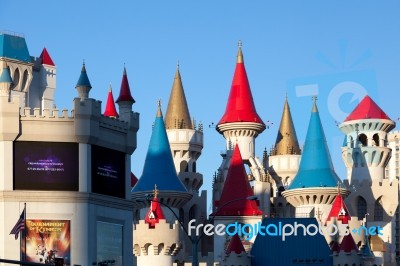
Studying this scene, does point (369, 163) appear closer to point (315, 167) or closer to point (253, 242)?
point (315, 167)

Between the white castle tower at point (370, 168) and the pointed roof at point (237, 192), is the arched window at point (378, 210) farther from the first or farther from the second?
the pointed roof at point (237, 192)

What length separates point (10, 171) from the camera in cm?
6906

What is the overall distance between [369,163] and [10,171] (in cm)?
4227

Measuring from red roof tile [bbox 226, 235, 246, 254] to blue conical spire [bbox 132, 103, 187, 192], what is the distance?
7.46 m

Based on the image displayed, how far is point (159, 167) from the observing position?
93.2m

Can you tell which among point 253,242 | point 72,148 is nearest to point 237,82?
point 253,242

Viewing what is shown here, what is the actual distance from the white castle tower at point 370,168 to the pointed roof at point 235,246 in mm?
17434

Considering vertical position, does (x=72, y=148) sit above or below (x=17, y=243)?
above

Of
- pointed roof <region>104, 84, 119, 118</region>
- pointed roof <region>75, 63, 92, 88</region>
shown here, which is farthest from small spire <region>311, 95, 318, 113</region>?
pointed roof <region>75, 63, 92, 88</region>

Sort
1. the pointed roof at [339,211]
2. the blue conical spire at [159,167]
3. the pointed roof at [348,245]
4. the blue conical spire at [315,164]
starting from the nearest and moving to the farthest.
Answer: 1. the pointed roof at [348,245]
2. the pointed roof at [339,211]
3. the blue conical spire at [159,167]
4. the blue conical spire at [315,164]

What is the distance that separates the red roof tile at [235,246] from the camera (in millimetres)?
86562

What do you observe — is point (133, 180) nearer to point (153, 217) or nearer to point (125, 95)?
point (153, 217)

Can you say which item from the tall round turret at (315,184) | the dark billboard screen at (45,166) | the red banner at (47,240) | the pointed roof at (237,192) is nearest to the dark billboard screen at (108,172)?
the dark billboard screen at (45,166)

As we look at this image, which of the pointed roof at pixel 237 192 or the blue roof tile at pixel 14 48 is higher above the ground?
the blue roof tile at pixel 14 48
